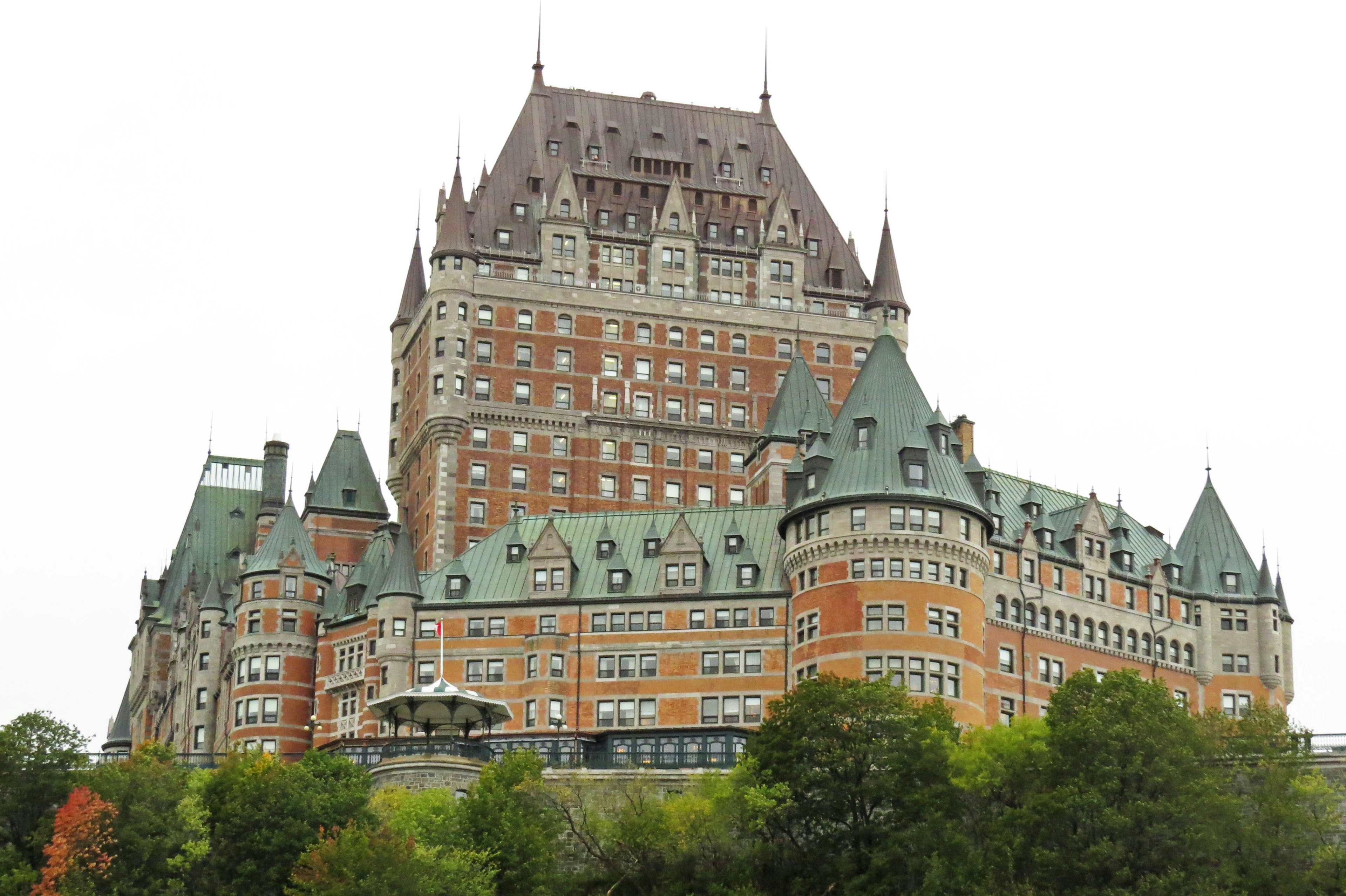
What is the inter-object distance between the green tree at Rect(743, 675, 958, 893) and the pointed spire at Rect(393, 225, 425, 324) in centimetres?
6570

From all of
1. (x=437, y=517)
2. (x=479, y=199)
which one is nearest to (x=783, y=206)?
(x=479, y=199)

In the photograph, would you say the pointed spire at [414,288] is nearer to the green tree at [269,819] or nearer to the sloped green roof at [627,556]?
the sloped green roof at [627,556]

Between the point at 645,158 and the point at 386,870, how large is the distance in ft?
259

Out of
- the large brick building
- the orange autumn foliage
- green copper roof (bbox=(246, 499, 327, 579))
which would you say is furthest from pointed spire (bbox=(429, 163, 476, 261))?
the orange autumn foliage

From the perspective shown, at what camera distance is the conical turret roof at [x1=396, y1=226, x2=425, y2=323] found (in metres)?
188

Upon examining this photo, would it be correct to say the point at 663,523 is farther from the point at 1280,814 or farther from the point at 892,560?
the point at 1280,814

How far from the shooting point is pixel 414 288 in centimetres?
19025

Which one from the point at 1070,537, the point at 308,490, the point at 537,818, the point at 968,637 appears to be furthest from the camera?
the point at 308,490

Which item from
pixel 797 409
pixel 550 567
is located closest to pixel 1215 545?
pixel 797 409

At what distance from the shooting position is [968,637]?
146500mm

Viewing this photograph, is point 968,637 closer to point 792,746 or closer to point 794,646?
point 794,646


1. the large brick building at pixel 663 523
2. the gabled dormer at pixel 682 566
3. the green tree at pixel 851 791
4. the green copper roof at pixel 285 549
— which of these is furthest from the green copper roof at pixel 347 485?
the green tree at pixel 851 791

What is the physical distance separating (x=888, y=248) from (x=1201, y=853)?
77698 millimetres

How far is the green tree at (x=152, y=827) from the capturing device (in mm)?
121938
